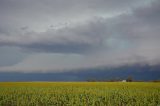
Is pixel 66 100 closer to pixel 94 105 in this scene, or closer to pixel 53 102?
pixel 53 102

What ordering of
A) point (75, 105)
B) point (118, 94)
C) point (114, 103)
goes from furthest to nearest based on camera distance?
point (118, 94) < point (114, 103) < point (75, 105)

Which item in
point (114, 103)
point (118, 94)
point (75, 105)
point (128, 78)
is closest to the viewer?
point (75, 105)

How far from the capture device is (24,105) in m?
29.5

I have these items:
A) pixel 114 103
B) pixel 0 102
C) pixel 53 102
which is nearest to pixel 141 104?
pixel 114 103

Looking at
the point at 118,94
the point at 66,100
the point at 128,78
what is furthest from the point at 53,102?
the point at 128,78

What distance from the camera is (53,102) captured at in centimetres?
3117

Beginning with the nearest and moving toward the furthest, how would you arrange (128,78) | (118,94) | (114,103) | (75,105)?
(75,105), (114,103), (118,94), (128,78)

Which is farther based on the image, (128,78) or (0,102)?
(128,78)

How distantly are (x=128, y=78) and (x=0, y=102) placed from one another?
6962cm

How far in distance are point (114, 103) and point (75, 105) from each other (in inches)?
172

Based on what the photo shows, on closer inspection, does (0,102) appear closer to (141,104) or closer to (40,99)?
(40,99)

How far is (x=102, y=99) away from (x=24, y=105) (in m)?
7.79

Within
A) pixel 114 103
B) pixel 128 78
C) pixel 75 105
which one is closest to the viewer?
pixel 75 105

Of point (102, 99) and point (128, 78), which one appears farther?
point (128, 78)
